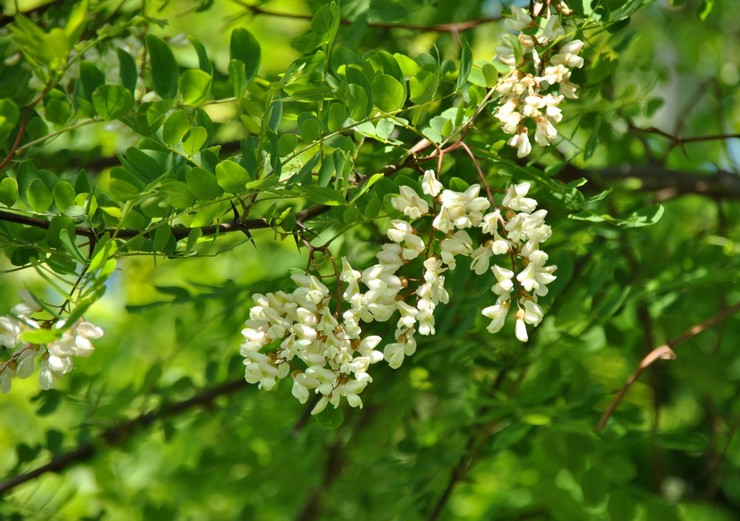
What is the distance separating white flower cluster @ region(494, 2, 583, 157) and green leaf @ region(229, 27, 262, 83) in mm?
157

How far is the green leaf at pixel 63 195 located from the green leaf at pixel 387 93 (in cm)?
21

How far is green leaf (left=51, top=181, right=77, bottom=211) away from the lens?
21.5 inches

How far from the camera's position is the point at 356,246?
92 cm

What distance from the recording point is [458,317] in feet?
2.55

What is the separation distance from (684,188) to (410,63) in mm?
455

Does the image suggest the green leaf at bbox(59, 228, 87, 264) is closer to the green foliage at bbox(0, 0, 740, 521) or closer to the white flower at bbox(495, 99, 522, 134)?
the green foliage at bbox(0, 0, 740, 521)

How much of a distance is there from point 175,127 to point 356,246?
407 millimetres

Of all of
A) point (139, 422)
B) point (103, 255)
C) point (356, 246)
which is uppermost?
point (103, 255)

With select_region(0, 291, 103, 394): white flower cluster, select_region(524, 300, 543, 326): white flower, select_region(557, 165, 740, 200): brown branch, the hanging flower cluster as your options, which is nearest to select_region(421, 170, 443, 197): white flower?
the hanging flower cluster

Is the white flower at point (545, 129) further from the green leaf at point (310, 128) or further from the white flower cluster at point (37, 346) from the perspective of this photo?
the white flower cluster at point (37, 346)

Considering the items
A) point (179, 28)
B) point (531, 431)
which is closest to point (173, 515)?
point (531, 431)

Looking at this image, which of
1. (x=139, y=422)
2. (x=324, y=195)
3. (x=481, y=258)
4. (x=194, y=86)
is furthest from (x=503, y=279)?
(x=139, y=422)

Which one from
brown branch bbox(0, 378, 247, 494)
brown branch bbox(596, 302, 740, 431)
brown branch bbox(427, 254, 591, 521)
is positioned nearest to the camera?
brown branch bbox(596, 302, 740, 431)

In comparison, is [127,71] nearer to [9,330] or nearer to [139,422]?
[9,330]
